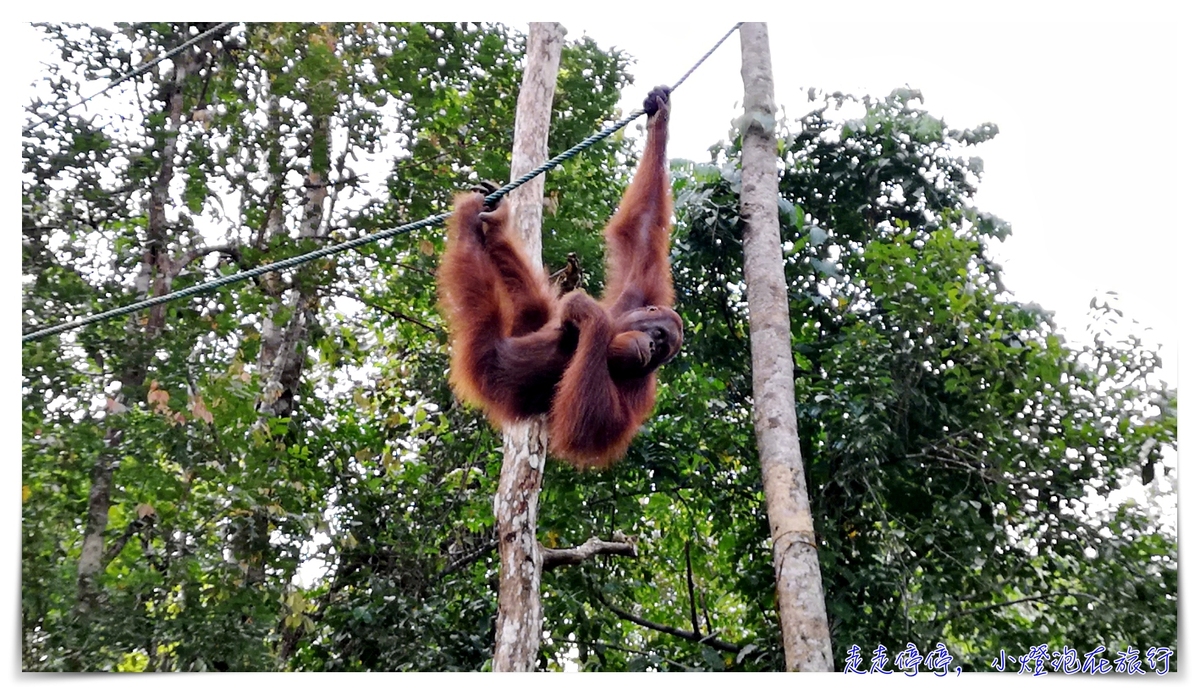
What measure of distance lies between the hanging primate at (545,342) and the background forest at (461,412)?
0.86m

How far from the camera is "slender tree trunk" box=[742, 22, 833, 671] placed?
2.94 m

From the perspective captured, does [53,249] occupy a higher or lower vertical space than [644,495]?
higher

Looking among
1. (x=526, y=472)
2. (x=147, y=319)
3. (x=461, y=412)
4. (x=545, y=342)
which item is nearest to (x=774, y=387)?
(x=545, y=342)

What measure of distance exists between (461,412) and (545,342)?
1.83 meters

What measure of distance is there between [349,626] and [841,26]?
314 cm

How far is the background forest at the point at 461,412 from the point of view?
11.2 feet

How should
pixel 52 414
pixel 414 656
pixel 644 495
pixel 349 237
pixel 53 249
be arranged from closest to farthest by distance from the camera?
pixel 52 414
pixel 53 249
pixel 414 656
pixel 644 495
pixel 349 237

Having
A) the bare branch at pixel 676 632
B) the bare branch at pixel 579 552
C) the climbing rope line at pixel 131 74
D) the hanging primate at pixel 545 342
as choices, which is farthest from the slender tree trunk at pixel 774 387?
the climbing rope line at pixel 131 74

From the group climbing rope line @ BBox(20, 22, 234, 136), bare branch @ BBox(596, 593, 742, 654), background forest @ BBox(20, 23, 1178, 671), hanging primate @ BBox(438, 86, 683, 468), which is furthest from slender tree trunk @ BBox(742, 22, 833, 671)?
climbing rope line @ BBox(20, 22, 234, 136)

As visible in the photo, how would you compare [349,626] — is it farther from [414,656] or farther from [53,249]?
[53,249]

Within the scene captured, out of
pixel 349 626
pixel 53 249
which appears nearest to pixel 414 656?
pixel 349 626

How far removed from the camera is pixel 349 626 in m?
3.94

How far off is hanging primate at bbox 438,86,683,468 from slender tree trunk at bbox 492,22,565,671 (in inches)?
8.1

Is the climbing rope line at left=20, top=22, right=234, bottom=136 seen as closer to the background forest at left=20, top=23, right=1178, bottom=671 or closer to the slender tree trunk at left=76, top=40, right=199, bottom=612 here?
the background forest at left=20, top=23, right=1178, bottom=671
